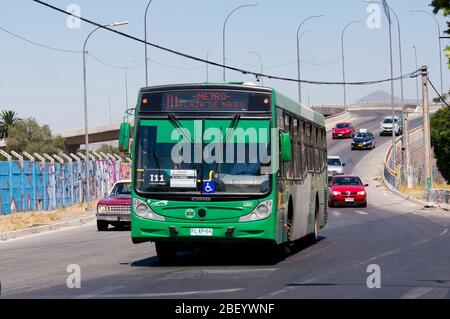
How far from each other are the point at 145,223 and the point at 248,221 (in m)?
1.84

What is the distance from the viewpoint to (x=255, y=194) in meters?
17.3

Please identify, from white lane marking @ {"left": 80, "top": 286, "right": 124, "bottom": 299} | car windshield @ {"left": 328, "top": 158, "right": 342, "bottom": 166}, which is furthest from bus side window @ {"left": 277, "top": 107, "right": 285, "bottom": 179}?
car windshield @ {"left": 328, "top": 158, "right": 342, "bottom": 166}

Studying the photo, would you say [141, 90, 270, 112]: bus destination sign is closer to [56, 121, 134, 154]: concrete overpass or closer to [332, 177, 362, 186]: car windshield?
[332, 177, 362, 186]: car windshield

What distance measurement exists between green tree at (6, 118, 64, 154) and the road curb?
59756mm

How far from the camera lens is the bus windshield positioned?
57.1ft

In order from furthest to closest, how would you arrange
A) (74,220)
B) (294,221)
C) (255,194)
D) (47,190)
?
(47,190) < (74,220) < (294,221) < (255,194)

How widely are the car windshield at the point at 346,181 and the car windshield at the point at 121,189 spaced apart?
55.1ft

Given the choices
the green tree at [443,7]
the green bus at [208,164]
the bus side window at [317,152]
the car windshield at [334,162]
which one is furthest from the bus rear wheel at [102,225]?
the car windshield at [334,162]

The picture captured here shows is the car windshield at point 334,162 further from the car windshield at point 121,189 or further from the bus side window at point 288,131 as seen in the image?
the bus side window at point 288,131

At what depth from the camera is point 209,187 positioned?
17.4 m

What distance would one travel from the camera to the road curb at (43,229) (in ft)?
97.6

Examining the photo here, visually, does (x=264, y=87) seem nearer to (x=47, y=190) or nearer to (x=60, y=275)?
(x=60, y=275)

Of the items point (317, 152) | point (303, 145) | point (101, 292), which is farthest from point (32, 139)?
point (101, 292)
